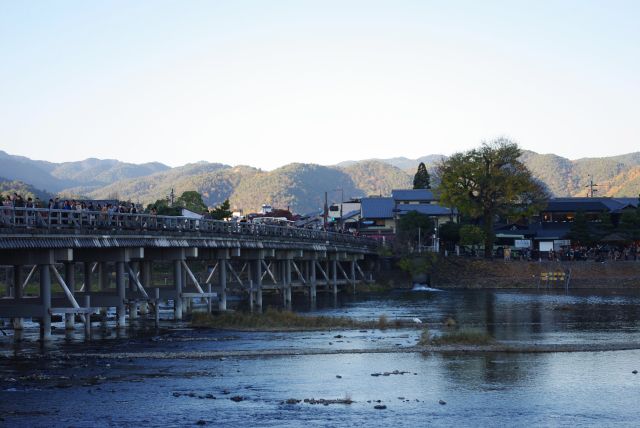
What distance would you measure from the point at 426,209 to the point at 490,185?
2902cm

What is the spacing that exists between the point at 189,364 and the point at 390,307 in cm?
3591

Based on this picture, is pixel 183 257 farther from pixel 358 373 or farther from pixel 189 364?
pixel 358 373

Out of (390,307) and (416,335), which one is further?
(390,307)

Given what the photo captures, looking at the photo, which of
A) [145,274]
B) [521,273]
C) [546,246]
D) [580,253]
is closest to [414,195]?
[546,246]

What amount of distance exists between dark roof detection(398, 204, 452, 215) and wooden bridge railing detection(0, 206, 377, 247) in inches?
1890

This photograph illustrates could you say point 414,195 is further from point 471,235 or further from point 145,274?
point 145,274

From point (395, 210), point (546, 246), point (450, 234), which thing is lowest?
point (546, 246)

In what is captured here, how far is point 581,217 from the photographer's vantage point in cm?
11706

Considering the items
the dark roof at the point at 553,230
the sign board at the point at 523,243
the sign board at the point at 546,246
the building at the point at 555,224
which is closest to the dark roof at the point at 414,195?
the building at the point at 555,224

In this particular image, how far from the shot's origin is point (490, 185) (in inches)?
4240

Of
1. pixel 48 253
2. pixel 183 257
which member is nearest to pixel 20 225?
pixel 48 253

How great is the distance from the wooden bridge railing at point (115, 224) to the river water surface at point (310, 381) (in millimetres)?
5373

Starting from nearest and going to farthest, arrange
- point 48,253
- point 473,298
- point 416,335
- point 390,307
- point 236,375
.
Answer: point 236,375
point 48,253
point 416,335
point 390,307
point 473,298

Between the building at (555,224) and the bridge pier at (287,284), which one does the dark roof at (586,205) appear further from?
the bridge pier at (287,284)
